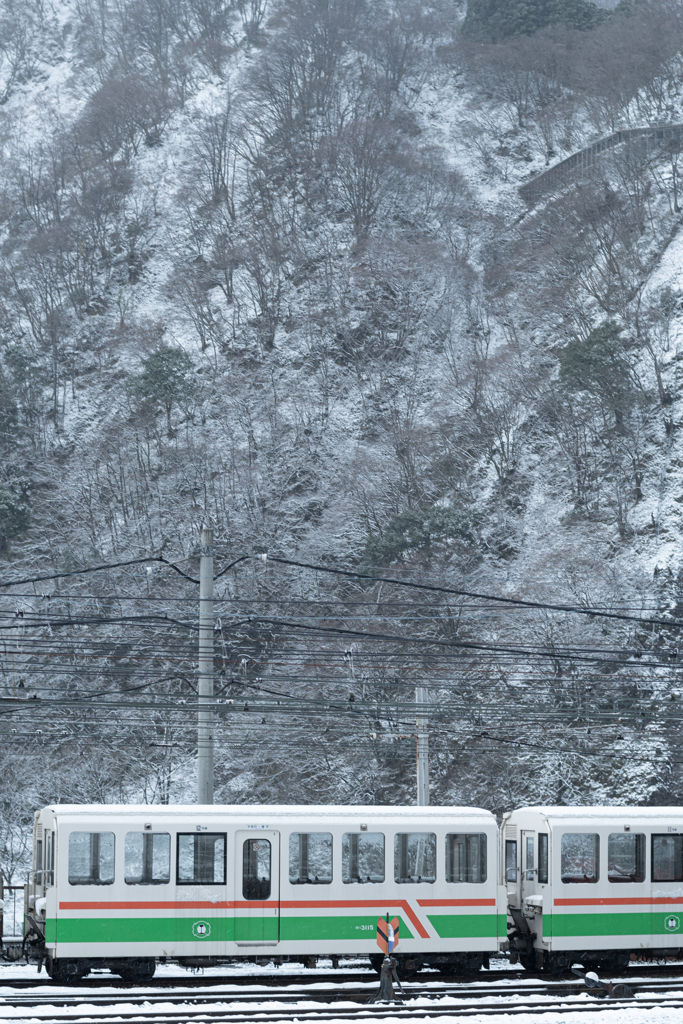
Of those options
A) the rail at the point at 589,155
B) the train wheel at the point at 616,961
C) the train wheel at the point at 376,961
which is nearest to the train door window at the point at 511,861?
the train wheel at the point at 616,961

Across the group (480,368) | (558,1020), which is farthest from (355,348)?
(558,1020)

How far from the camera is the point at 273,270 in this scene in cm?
5934

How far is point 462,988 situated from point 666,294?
132 ft

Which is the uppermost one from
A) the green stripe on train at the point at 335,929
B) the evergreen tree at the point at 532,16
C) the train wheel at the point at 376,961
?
the evergreen tree at the point at 532,16

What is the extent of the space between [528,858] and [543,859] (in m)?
0.46

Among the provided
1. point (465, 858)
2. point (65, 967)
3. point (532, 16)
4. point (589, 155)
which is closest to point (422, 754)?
point (465, 858)

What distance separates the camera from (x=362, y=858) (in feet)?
57.5

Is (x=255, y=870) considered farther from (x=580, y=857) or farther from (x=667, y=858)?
(x=667, y=858)

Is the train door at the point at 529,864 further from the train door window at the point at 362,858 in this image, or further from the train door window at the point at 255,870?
the train door window at the point at 255,870

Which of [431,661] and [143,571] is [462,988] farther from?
[143,571]

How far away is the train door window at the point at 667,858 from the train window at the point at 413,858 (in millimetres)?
4231

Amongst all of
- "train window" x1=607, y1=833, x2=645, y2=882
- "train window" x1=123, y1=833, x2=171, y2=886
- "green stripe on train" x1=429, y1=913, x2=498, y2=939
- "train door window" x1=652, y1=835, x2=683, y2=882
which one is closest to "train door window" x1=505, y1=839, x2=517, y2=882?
"green stripe on train" x1=429, y1=913, x2=498, y2=939

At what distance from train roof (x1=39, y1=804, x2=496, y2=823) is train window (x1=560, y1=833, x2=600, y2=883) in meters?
1.47

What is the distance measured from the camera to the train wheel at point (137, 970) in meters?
16.7
